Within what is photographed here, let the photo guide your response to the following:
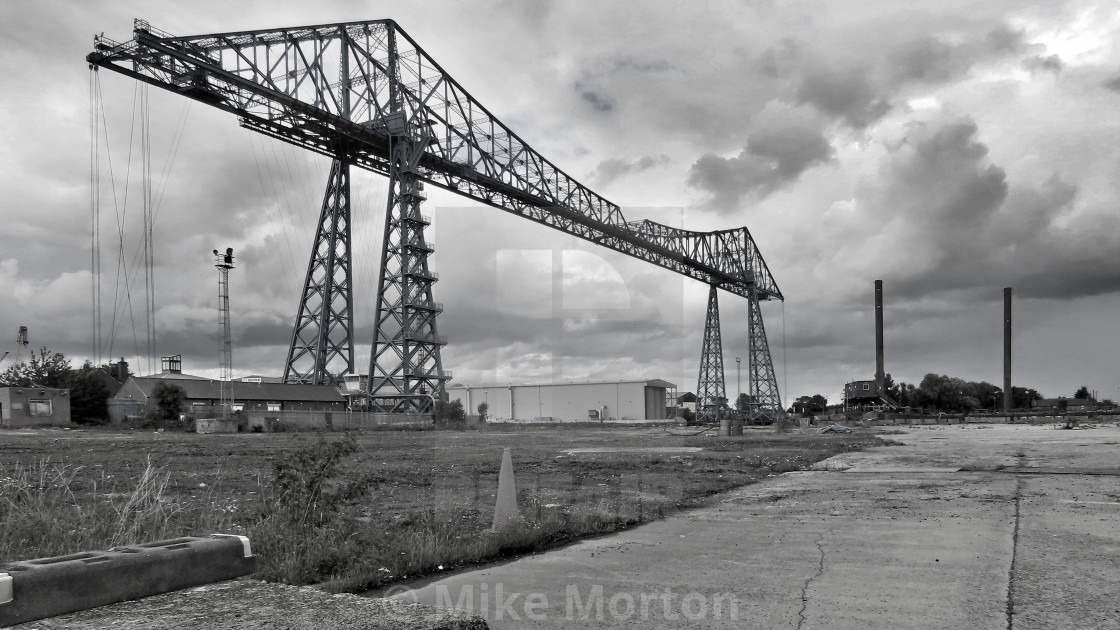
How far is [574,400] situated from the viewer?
94938 mm

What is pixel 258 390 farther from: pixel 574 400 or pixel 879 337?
pixel 879 337

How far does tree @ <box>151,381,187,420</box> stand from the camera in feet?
158

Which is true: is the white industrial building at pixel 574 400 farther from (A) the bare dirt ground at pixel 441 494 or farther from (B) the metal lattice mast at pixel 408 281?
(A) the bare dirt ground at pixel 441 494

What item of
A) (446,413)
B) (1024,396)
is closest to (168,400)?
(446,413)

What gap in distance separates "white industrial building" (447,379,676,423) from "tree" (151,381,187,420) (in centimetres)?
3795

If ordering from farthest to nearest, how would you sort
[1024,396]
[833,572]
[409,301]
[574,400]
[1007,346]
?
[1024,396] → [574,400] → [1007,346] → [409,301] → [833,572]

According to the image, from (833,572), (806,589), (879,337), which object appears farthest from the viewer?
(879,337)

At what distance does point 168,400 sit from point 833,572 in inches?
2012

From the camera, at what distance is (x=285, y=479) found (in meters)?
6.57

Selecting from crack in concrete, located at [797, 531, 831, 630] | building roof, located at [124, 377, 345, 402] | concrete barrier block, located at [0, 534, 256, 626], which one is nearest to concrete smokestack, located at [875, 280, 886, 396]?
building roof, located at [124, 377, 345, 402]

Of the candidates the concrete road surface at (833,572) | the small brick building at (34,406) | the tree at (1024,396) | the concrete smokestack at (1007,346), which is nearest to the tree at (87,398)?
the small brick building at (34,406)

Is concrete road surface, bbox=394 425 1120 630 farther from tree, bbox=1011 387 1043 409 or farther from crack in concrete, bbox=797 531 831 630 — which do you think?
tree, bbox=1011 387 1043 409

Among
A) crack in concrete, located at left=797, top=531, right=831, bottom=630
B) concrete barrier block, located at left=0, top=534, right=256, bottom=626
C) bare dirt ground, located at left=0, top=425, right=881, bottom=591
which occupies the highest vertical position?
concrete barrier block, located at left=0, top=534, right=256, bottom=626

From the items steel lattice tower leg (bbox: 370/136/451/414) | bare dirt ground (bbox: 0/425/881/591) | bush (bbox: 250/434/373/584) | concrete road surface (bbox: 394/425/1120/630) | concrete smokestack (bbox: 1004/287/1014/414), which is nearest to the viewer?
concrete road surface (bbox: 394/425/1120/630)
